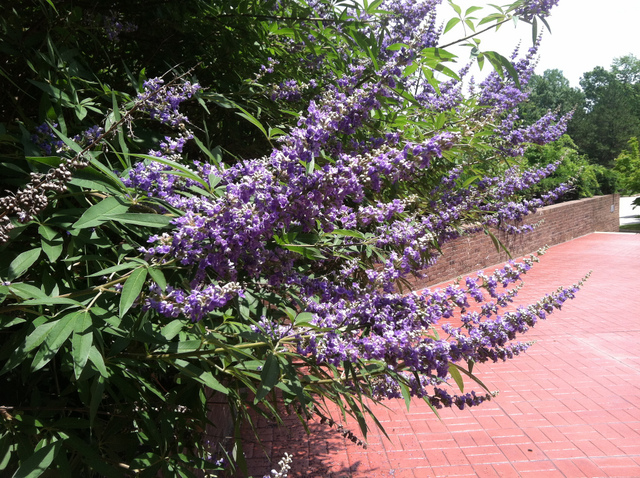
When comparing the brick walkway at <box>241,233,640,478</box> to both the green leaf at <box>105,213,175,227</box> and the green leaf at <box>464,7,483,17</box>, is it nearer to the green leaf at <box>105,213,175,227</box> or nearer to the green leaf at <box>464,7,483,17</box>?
the green leaf at <box>105,213,175,227</box>

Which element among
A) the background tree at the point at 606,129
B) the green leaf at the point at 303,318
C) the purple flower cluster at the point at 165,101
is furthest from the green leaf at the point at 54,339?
the background tree at the point at 606,129

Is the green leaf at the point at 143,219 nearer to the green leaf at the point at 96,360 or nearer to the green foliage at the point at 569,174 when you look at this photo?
the green leaf at the point at 96,360

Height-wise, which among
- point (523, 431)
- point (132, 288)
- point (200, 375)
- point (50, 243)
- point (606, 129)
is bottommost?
point (523, 431)

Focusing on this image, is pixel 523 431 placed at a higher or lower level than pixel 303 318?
lower

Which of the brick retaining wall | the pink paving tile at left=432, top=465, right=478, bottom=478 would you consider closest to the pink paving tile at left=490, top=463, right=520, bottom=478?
the pink paving tile at left=432, top=465, right=478, bottom=478

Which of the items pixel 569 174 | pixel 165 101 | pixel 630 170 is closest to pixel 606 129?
pixel 630 170

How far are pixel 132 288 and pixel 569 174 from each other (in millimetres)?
24144

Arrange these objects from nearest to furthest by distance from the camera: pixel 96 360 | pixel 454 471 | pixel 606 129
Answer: pixel 96 360, pixel 454 471, pixel 606 129

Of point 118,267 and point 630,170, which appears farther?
point 630,170

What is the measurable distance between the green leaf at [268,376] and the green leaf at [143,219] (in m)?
0.58

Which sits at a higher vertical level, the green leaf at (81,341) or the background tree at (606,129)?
the background tree at (606,129)

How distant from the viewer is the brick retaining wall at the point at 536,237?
1328cm

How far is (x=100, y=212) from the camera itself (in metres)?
1.64

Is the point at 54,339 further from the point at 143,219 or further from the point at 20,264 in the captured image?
the point at 143,219
